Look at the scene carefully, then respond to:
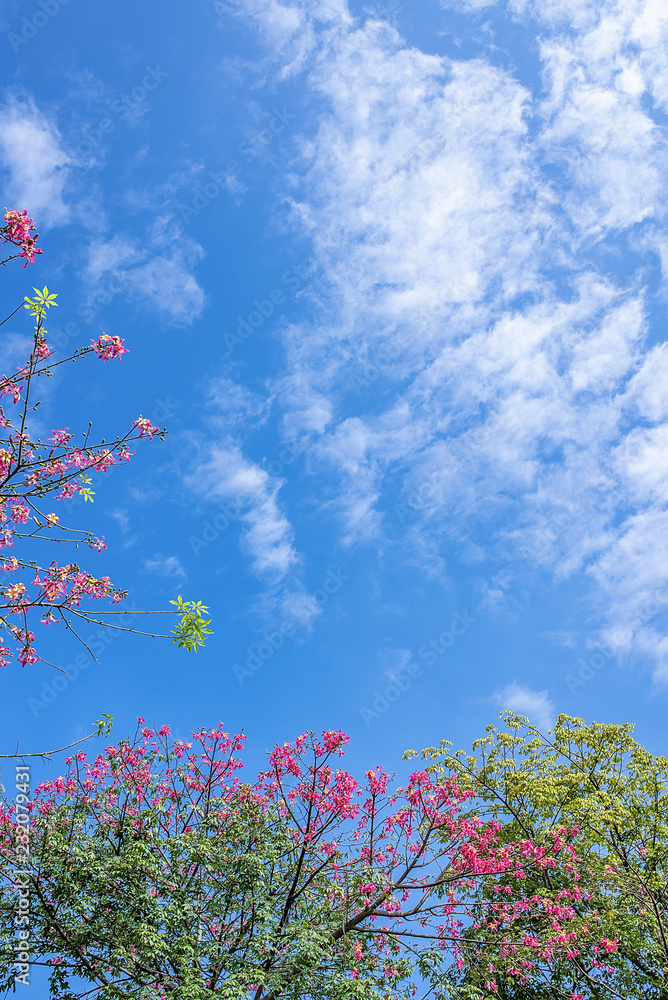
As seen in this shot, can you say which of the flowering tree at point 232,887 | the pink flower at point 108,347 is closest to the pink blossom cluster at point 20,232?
the pink flower at point 108,347

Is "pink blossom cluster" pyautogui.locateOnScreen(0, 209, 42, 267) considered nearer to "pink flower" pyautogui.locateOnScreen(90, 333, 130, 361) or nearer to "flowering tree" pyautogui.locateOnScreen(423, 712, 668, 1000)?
"pink flower" pyautogui.locateOnScreen(90, 333, 130, 361)

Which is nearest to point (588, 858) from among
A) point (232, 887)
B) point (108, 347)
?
point (232, 887)

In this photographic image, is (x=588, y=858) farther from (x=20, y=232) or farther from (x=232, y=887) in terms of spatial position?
(x=20, y=232)

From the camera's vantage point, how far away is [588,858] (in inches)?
510

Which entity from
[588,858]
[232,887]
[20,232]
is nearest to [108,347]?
[20,232]

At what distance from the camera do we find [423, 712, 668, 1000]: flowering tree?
11.6 metres

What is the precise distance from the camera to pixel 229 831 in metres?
9.75

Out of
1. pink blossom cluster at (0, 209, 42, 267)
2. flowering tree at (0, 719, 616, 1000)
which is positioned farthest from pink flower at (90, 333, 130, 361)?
flowering tree at (0, 719, 616, 1000)

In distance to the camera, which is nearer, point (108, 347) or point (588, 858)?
point (108, 347)

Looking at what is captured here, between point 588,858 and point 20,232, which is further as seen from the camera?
point 588,858

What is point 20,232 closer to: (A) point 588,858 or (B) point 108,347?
(B) point 108,347

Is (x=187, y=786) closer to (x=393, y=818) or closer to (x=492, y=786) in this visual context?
(x=393, y=818)

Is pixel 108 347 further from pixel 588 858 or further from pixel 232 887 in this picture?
pixel 588 858

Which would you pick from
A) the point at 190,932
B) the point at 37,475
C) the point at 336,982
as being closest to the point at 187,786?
the point at 190,932
